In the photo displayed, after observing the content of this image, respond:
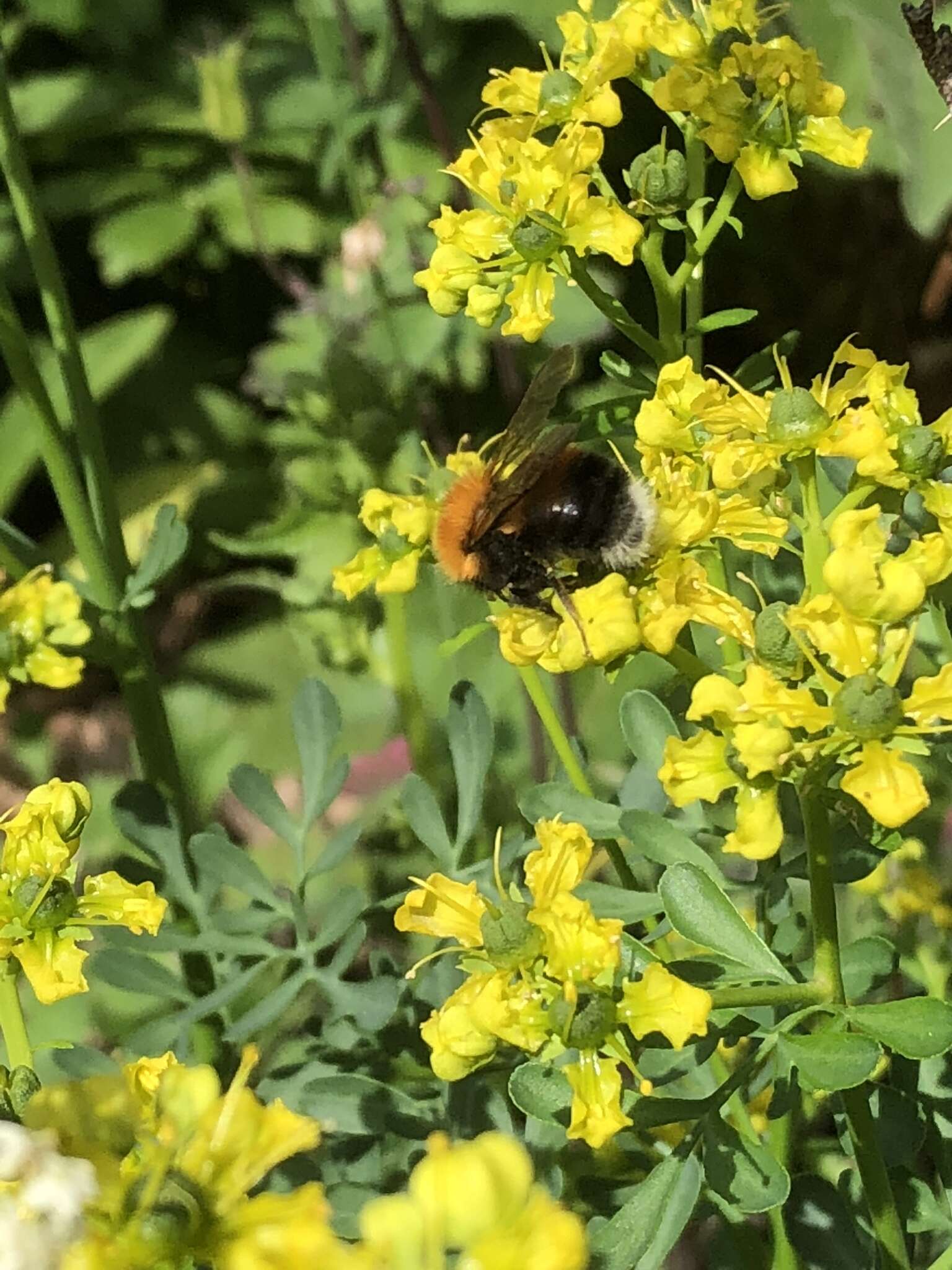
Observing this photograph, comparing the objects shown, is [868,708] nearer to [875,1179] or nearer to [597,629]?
[597,629]

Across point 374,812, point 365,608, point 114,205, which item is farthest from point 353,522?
point 114,205

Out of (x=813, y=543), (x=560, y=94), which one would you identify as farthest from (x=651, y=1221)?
(x=560, y=94)

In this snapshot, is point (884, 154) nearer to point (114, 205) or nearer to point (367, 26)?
point (367, 26)

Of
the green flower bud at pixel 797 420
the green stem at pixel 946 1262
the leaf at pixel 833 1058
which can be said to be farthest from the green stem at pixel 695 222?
the green stem at pixel 946 1262

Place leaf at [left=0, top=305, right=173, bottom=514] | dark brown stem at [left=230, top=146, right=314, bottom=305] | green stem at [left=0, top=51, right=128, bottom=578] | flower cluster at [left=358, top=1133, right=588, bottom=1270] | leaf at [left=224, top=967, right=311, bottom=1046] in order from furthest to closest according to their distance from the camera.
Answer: leaf at [left=0, top=305, right=173, bottom=514] → dark brown stem at [left=230, top=146, right=314, bottom=305] → green stem at [left=0, top=51, right=128, bottom=578] → leaf at [left=224, top=967, right=311, bottom=1046] → flower cluster at [left=358, top=1133, right=588, bottom=1270]

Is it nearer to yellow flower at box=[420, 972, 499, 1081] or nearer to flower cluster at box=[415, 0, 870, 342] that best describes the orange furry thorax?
flower cluster at box=[415, 0, 870, 342]

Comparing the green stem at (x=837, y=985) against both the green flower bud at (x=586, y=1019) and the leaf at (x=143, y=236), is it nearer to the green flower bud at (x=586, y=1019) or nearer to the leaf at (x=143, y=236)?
the green flower bud at (x=586, y=1019)

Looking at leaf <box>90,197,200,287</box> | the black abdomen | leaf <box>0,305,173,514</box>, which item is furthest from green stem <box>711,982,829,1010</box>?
leaf <box>90,197,200,287</box>

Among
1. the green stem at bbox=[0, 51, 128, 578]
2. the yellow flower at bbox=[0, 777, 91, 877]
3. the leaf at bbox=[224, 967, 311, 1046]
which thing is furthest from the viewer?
the green stem at bbox=[0, 51, 128, 578]
